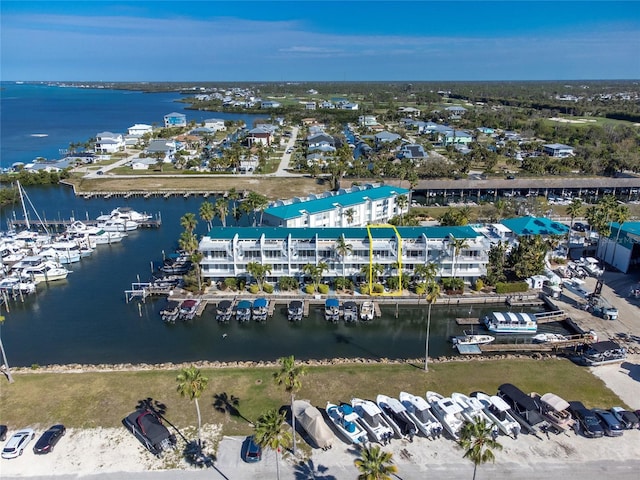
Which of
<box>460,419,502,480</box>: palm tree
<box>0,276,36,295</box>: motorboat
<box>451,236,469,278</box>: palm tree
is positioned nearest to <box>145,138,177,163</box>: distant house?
<box>0,276,36,295</box>: motorboat

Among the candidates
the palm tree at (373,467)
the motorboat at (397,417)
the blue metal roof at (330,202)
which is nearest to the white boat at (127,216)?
the blue metal roof at (330,202)

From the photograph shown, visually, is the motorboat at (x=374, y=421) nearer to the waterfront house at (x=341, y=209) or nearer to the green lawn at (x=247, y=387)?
the green lawn at (x=247, y=387)

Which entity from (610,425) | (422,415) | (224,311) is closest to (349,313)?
(224,311)

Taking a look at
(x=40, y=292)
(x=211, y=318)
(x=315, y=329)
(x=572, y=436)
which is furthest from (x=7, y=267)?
(x=572, y=436)

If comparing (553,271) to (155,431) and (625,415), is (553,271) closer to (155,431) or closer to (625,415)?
(625,415)

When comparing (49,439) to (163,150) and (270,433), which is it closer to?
(270,433)
